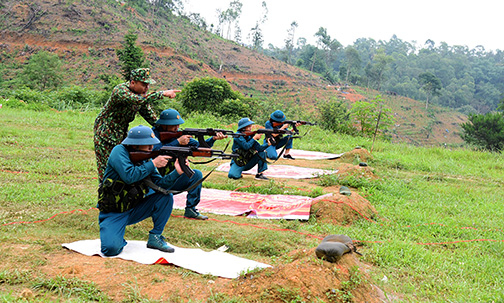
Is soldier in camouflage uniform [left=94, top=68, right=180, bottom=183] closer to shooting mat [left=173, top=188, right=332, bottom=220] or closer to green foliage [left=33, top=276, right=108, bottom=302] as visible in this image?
shooting mat [left=173, top=188, right=332, bottom=220]

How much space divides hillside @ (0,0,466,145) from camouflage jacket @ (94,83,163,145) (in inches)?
1503

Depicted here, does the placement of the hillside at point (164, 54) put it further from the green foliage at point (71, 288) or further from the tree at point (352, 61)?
the green foliage at point (71, 288)

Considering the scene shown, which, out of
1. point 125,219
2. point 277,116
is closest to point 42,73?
point 277,116

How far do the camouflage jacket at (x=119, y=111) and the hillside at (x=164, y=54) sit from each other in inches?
1503

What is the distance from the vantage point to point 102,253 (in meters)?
3.82

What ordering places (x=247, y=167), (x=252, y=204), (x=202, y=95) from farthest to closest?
(x=202, y=95) < (x=247, y=167) < (x=252, y=204)

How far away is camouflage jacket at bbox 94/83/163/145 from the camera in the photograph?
15.0ft

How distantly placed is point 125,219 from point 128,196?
278mm

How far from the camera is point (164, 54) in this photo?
4853 cm

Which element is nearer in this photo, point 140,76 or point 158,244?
point 158,244

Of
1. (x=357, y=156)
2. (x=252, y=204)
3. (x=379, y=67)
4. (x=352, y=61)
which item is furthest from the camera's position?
(x=352, y=61)

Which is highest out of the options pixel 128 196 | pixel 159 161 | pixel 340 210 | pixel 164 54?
pixel 164 54

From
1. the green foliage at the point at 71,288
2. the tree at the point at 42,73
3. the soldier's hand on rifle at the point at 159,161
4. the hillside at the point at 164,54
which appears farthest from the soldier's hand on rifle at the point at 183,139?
the hillside at the point at 164,54

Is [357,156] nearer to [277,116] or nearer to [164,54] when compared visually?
[277,116]
